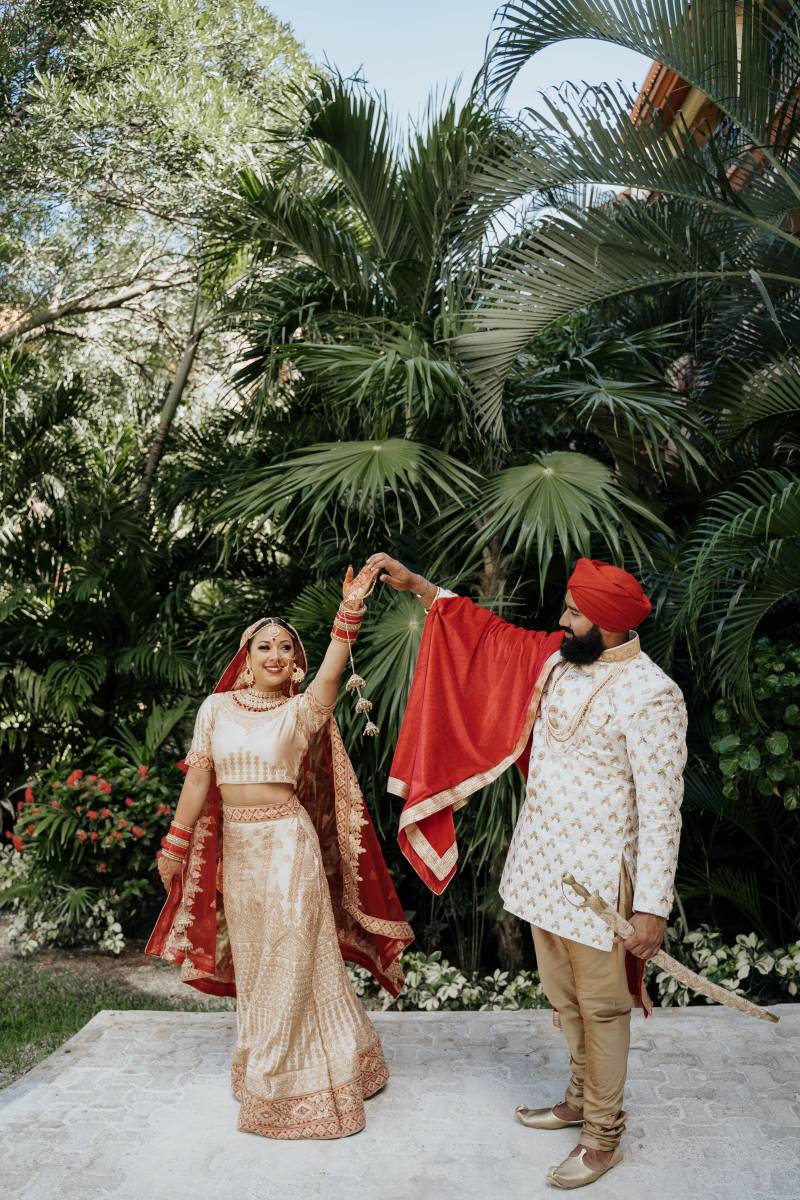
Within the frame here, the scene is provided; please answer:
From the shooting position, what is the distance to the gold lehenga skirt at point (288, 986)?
11.2 feet

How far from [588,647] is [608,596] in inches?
6.8

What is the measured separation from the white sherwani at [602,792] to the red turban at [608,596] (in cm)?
9

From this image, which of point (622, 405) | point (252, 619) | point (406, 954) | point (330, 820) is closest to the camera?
point (330, 820)

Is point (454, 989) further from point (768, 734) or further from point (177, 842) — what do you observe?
point (177, 842)

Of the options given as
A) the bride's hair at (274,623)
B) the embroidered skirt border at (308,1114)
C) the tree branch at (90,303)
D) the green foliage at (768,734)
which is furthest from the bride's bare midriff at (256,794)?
the tree branch at (90,303)

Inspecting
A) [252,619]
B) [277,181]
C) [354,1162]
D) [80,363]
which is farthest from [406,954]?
[80,363]

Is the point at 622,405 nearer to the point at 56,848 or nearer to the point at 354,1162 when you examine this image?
the point at 354,1162

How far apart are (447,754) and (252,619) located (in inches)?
107

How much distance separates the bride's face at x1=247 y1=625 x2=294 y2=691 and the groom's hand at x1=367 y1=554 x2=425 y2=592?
0.40 metres

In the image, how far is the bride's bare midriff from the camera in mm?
3539

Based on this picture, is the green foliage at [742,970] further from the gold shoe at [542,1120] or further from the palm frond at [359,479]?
the palm frond at [359,479]

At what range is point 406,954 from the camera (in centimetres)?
557

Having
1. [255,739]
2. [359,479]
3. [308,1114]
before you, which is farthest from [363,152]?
[308,1114]

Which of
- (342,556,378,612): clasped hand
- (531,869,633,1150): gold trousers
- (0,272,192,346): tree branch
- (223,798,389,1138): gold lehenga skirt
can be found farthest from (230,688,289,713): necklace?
(0,272,192,346): tree branch
